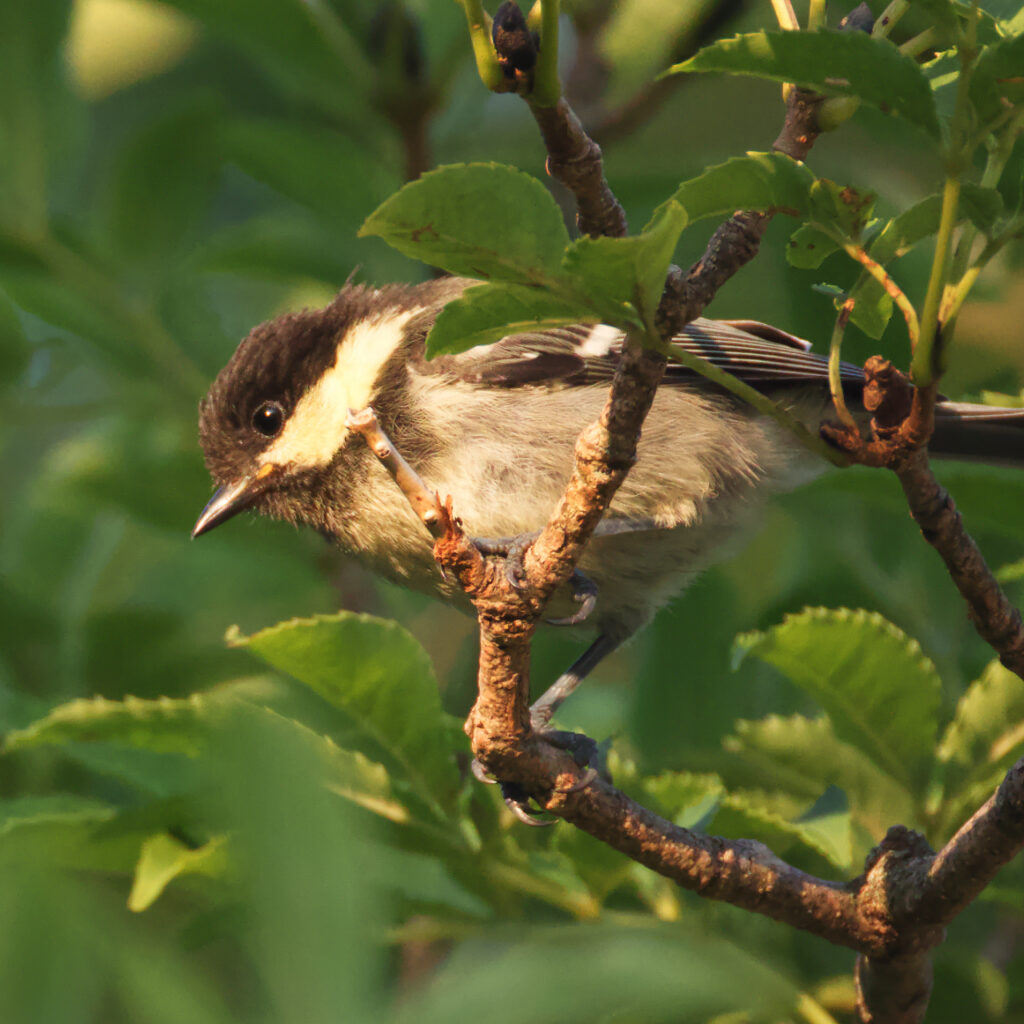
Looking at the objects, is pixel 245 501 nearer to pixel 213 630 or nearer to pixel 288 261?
pixel 213 630

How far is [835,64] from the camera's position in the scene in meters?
1.16

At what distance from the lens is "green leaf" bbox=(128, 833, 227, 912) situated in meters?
1.68

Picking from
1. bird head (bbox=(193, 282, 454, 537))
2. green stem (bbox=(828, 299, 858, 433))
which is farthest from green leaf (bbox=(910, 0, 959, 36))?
bird head (bbox=(193, 282, 454, 537))

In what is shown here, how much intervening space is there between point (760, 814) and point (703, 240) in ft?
5.82

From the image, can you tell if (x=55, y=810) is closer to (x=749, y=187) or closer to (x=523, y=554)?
(x=523, y=554)

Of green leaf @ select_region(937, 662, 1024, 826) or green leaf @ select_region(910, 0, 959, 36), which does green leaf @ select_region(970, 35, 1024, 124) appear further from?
green leaf @ select_region(937, 662, 1024, 826)

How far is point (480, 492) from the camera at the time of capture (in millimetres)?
2537

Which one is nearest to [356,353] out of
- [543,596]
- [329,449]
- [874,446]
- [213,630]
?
[329,449]

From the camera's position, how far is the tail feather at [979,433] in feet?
8.83

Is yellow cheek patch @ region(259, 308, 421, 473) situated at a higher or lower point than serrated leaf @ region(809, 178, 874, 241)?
lower

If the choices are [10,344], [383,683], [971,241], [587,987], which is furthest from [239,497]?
[587,987]

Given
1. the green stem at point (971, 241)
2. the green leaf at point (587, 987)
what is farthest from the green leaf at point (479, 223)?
the green leaf at point (587, 987)

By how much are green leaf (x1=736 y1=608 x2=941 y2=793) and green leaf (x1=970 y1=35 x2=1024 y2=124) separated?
0.84 m

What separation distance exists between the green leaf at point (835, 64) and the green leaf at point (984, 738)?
1016 mm
